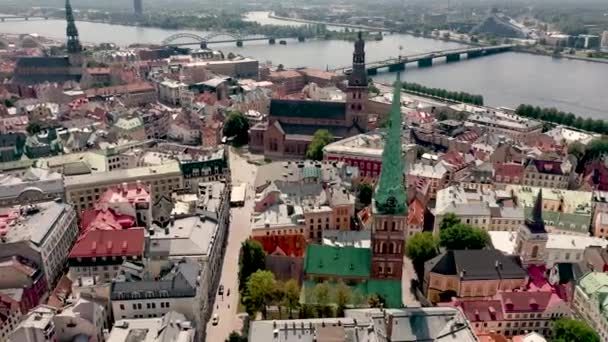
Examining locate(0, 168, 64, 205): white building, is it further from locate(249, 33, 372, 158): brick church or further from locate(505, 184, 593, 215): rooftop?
locate(505, 184, 593, 215): rooftop

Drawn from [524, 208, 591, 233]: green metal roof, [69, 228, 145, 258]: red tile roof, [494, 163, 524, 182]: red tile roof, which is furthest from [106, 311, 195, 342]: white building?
[494, 163, 524, 182]: red tile roof

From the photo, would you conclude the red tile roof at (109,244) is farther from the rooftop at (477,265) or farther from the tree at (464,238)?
the tree at (464,238)

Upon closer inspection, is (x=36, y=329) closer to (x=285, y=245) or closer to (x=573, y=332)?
(x=285, y=245)

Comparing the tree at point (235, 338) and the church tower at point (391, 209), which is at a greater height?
the church tower at point (391, 209)

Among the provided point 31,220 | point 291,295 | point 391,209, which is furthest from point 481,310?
point 31,220

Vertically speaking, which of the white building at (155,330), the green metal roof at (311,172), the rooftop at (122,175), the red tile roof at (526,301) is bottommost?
the red tile roof at (526,301)

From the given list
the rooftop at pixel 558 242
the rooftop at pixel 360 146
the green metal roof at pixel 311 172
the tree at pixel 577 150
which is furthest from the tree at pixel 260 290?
the tree at pixel 577 150
